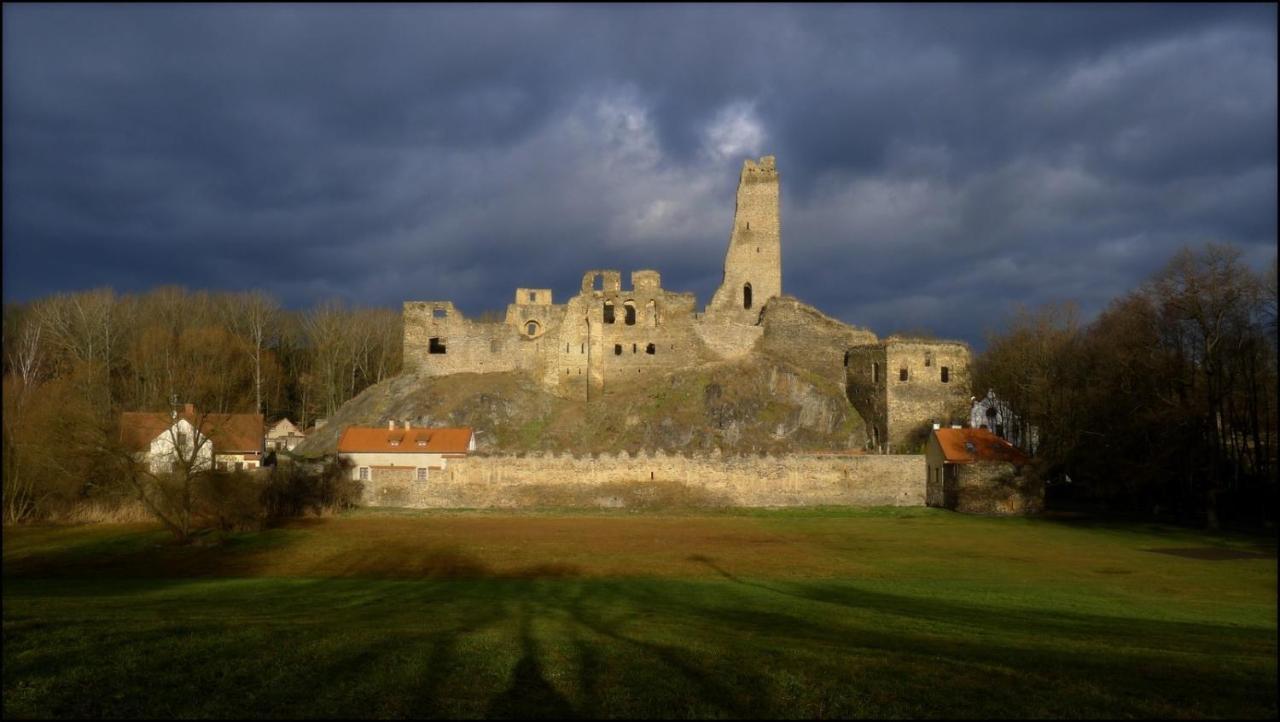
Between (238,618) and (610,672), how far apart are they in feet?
26.2

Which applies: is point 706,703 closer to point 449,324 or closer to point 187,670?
point 187,670

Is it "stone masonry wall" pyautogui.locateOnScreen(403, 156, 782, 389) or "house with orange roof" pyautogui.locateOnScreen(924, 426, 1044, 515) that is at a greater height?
"stone masonry wall" pyautogui.locateOnScreen(403, 156, 782, 389)

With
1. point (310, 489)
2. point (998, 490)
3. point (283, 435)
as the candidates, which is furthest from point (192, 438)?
point (998, 490)

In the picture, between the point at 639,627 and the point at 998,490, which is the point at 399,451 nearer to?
the point at 998,490

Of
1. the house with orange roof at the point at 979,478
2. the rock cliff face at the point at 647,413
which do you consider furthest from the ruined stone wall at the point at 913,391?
the house with orange roof at the point at 979,478

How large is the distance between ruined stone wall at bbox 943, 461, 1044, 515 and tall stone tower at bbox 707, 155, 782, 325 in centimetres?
2567

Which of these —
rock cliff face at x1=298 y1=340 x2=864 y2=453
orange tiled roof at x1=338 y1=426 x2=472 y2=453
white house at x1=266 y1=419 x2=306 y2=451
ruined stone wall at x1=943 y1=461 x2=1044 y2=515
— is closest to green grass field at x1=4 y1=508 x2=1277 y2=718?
ruined stone wall at x1=943 y1=461 x2=1044 y2=515

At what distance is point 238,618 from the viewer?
1492 cm

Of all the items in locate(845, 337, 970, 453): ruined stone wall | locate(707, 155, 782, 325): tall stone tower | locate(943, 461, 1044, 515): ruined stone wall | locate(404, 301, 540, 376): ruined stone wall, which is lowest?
locate(943, 461, 1044, 515): ruined stone wall

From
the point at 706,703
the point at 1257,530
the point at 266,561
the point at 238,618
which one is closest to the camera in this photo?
the point at 706,703

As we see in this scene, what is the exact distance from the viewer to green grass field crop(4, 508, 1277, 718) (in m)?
9.09

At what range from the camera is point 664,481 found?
4831 centimetres

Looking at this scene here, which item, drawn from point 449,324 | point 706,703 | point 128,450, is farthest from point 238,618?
point 449,324

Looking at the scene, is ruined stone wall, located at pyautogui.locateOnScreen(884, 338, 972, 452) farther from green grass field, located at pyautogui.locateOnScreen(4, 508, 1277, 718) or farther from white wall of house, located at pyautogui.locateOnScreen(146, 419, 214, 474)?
white wall of house, located at pyautogui.locateOnScreen(146, 419, 214, 474)
